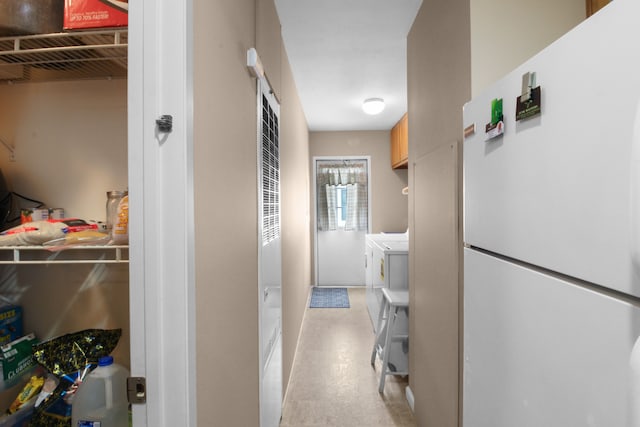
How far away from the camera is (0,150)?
1.32m

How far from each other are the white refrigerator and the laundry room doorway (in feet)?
15.1

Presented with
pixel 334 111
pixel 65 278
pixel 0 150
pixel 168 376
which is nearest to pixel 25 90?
pixel 0 150

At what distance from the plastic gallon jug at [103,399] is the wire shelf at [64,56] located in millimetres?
941

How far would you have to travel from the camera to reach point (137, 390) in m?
0.76

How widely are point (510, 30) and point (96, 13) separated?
4.83ft

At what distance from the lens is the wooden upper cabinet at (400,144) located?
4371 mm

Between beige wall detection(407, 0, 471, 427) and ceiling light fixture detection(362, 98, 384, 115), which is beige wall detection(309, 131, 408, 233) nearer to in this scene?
ceiling light fixture detection(362, 98, 384, 115)

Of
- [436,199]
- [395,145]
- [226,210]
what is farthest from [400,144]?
[226,210]

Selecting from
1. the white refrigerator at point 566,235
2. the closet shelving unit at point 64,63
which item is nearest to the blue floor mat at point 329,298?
the closet shelving unit at point 64,63

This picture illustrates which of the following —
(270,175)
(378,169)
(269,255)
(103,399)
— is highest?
(378,169)

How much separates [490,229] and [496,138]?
0.22 m

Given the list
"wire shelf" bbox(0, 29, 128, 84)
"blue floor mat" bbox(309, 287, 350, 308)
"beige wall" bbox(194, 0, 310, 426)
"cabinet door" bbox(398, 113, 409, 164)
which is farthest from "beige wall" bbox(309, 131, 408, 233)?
"wire shelf" bbox(0, 29, 128, 84)

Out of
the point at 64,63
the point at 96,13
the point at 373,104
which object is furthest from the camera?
the point at 373,104

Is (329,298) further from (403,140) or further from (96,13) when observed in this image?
(96,13)
